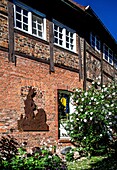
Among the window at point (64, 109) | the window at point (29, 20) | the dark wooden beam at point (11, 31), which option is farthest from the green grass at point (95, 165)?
the window at point (29, 20)

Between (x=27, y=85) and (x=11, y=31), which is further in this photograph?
(x=27, y=85)

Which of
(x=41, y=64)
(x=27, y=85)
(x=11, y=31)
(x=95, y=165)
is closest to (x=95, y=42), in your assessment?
(x=41, y=64)

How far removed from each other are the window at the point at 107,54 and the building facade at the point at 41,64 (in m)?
3.21

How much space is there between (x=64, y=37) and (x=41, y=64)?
2.23 meters

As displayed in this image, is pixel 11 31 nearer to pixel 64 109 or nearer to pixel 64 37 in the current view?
pixel 64 37

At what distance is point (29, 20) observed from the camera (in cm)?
994

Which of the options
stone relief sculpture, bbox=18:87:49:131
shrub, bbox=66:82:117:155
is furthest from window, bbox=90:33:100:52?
stone relief sculpture, bbox=18:87:49:131

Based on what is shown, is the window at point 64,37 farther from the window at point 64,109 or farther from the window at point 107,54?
the window at point 107,54

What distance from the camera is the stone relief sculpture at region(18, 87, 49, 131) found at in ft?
29.4

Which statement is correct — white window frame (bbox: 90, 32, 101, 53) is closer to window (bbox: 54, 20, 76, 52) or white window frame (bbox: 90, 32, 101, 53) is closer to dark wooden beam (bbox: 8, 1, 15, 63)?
window (bbox: 54, 20, 76, 52)

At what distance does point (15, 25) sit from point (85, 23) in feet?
16.0

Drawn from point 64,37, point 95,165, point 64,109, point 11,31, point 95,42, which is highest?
point 95,42

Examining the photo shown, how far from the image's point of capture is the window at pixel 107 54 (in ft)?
54.0

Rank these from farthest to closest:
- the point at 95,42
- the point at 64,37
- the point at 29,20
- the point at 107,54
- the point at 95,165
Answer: the point at 107,54, the point at 95,42, the point at 64,37, the point at 29,20, the point at 95,165
